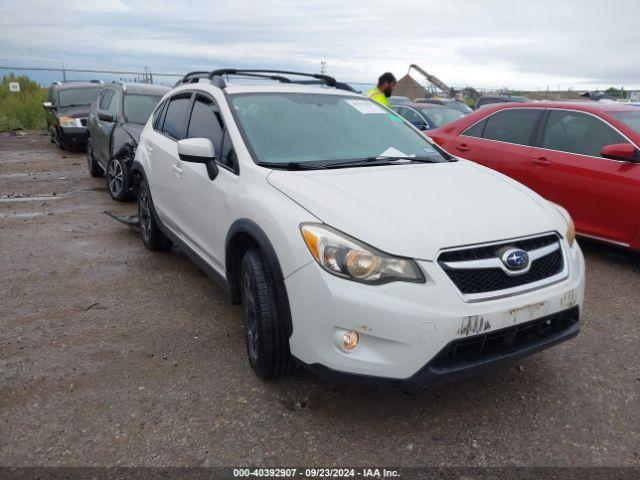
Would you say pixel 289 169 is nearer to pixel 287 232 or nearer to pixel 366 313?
pixel 287 232

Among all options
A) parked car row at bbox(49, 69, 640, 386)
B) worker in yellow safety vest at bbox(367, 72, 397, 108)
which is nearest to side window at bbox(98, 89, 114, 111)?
worker in yellow safety vest at bbox(367, 72, 397, 108)

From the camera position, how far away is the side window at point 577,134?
16.7 feet

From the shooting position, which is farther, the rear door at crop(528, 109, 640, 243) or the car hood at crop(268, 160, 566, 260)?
the rear door at crop(528, 109, 640, 243)

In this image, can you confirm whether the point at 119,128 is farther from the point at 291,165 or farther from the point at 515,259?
the point at 515,259

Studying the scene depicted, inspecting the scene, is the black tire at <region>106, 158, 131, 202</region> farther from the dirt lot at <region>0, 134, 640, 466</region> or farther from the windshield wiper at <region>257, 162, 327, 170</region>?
the windshield wiper at <region>257, 162, 327, 170</region>

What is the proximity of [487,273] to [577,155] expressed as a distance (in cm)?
340

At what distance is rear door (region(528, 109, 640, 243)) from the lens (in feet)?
15.7

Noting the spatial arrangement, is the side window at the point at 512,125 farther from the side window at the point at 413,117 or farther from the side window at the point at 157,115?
the side window at the point at 413,117

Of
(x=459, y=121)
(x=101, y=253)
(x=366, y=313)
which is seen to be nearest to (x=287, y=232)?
(x=366, y=313)

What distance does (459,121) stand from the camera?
6629mm

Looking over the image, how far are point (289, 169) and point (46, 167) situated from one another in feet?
32.3

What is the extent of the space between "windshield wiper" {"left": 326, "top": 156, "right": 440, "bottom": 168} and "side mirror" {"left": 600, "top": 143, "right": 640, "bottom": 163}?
2132mm

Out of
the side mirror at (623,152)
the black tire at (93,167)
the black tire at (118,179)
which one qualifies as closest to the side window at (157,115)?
the black tire at (118,179)

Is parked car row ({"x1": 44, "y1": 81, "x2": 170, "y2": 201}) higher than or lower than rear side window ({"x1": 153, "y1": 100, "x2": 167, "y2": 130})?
lower
